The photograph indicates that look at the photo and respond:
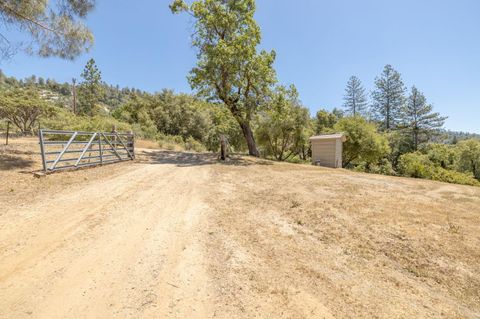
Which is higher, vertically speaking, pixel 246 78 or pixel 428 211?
pixel 246 78

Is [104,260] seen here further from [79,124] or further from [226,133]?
[226,133]

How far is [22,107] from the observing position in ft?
76.3

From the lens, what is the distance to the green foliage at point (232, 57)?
14633 mm

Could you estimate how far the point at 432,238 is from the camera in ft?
12.1

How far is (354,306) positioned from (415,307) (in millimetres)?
600

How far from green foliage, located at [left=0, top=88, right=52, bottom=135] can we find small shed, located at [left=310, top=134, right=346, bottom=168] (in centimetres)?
2585

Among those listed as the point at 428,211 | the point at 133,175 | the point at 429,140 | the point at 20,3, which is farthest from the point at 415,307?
the point at 429,140

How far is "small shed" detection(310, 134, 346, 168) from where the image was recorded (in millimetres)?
18344

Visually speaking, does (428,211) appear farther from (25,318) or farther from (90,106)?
(90,106)

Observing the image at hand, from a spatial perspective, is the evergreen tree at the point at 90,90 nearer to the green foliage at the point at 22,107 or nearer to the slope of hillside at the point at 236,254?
the green foliage at the point at 22,107

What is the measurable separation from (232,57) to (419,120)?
4372 centimetres

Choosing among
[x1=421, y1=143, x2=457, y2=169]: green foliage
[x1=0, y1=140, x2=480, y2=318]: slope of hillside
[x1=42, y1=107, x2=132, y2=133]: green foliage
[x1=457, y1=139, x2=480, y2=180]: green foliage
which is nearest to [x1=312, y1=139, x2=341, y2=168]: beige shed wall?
[x1=0, y1=140, x2=480, y2=318]: slope of hillside

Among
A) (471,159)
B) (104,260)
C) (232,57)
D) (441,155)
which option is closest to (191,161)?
(232,57)

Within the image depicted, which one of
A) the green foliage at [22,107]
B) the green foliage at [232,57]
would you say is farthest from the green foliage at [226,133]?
the green foliage at [22,107]
